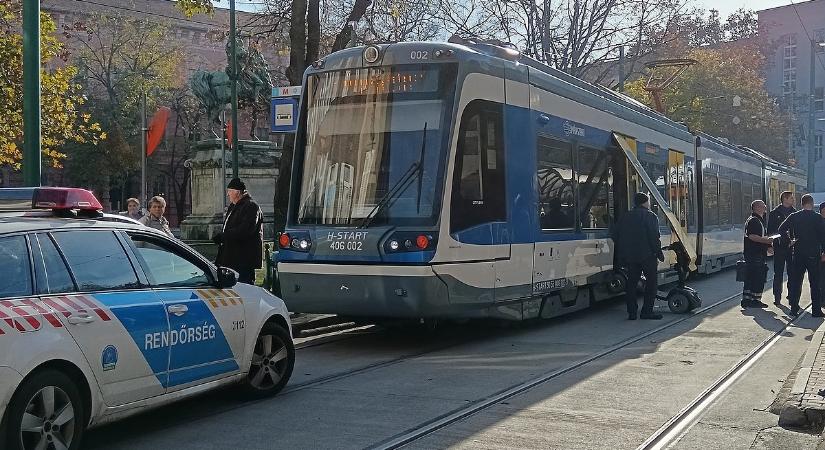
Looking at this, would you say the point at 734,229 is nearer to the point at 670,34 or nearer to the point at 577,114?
the point at 577,114

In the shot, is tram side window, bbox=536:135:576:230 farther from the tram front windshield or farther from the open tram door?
the open tram door

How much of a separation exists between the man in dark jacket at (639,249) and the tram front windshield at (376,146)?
4.41 m

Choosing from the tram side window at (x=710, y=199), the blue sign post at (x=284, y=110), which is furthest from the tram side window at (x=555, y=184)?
the tram side window at (x=710, y=199)

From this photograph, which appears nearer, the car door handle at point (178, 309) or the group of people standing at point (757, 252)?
the car door handle at point (178, 309)

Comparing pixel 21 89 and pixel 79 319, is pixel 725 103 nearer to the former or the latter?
pixel 21 89

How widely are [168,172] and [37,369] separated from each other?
164 feet

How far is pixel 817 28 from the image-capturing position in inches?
2808

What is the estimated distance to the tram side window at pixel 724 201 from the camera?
21203 millimetres

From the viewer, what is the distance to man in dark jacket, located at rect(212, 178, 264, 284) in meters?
10.7

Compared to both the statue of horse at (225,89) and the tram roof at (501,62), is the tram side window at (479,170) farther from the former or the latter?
the statue of horse at (225,89)

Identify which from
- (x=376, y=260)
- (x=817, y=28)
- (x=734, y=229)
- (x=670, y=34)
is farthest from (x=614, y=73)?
(x=376, y=260)

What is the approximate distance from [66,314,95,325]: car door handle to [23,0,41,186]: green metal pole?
17.0 ft

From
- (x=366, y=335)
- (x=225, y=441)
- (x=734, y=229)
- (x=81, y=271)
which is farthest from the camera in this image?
(x=734, y=229)

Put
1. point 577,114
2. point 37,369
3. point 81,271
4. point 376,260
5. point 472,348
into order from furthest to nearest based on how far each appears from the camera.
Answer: point 577,114 < point 472,348 < point 376,260 < point 81,271 < point 37,369
